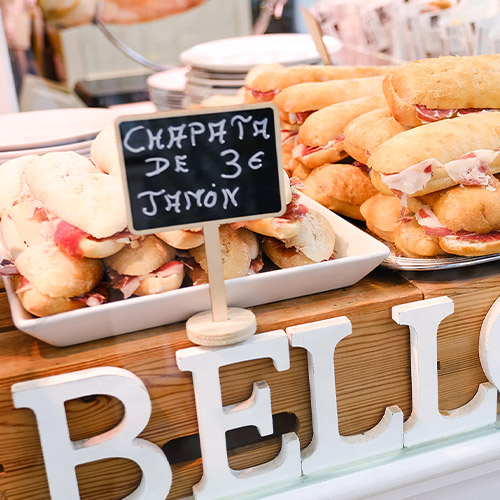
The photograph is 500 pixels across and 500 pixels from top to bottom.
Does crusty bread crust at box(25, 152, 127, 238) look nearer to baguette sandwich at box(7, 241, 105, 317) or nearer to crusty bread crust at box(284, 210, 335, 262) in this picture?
baguette sandwich at box(7, 241, 105, 317)

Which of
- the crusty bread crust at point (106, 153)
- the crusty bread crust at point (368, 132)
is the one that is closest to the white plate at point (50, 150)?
the crusty bread crust at point (106, 153)

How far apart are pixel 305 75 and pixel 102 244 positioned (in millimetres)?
750

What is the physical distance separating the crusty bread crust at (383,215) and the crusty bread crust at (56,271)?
463 millimetres

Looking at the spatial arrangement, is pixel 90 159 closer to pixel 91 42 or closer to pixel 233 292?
pixel 233 292

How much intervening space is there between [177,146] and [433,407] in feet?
1.83

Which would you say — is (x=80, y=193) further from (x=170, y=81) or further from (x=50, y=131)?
(x=170, y=81)

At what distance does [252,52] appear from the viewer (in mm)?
2074

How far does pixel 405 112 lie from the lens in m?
1.08

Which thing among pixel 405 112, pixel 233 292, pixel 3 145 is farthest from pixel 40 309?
pixel 405 112

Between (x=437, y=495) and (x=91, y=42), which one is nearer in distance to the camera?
(x=437, y=495)

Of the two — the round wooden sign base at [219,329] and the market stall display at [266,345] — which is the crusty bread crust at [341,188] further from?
the round wooden sign base at [219,329]

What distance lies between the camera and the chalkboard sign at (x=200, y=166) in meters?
0.78

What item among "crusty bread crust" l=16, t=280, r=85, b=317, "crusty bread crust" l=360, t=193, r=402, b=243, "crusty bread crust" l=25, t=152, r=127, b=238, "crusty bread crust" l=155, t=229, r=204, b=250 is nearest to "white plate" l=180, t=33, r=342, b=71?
"crusty bread crust" l=360, t=193, r=402, b=243

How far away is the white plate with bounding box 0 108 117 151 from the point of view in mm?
1230
